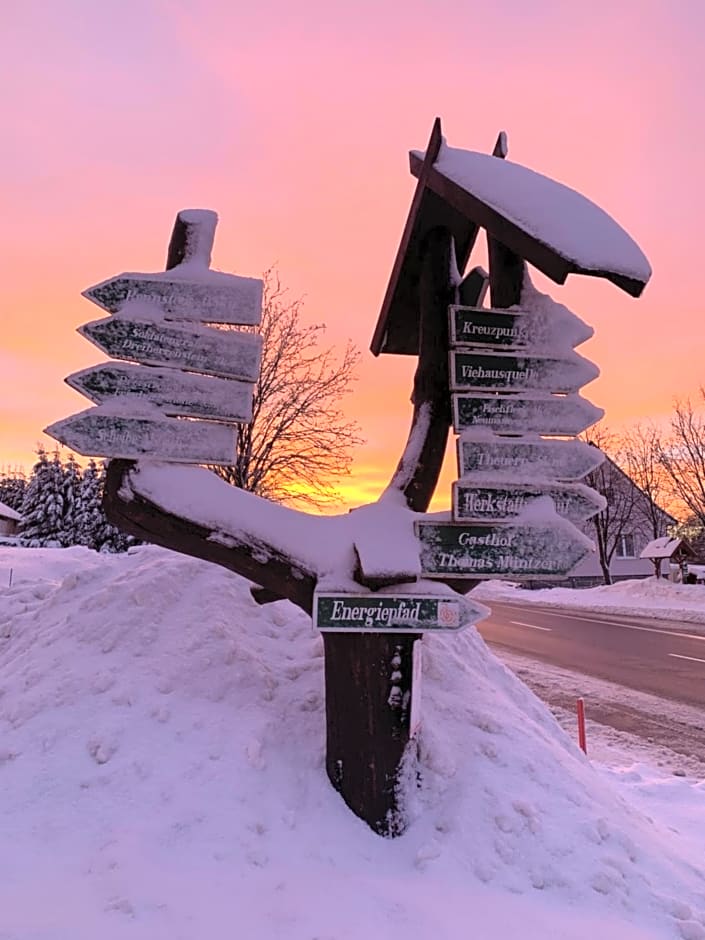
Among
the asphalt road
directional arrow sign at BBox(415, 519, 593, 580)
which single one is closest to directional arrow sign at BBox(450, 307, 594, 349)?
directional arrow sign at BBox(415, 519, 593, 580)

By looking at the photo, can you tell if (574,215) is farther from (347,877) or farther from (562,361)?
(347,877)

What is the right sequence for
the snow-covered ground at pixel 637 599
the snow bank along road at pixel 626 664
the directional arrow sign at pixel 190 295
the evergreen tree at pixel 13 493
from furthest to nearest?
the evergreen tree at pixel 13 493, the snow-covered ground at pixel 637 599, the snow bank along road at pixel 626 664, the directional arrow sign at pixel 190 295

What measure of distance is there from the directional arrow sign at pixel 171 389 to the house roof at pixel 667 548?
3453 centimetres

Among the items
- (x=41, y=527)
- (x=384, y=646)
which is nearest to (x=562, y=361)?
(x=384, y=646)

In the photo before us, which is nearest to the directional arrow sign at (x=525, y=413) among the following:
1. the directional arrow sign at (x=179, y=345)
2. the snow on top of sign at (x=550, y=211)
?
the snow on top of sign at (x=550, y=211)

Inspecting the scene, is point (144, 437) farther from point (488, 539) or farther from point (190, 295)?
point (488, 539)

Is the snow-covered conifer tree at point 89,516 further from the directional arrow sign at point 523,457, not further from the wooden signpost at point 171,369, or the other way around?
the directional arrow sign at point 523,457

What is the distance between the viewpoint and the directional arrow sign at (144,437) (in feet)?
12.6

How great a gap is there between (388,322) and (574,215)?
1795mm

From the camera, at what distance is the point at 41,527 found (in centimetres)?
4425

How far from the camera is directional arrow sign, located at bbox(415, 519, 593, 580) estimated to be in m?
4.05

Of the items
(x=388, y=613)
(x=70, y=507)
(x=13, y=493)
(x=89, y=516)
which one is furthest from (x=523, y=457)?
(x=13, y=493)

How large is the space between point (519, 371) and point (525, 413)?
27cm

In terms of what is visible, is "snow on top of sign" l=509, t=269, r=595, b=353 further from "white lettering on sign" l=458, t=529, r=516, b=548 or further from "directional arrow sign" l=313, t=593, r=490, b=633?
"directional arrow sign" l=313, t=593, r=490, b=633
